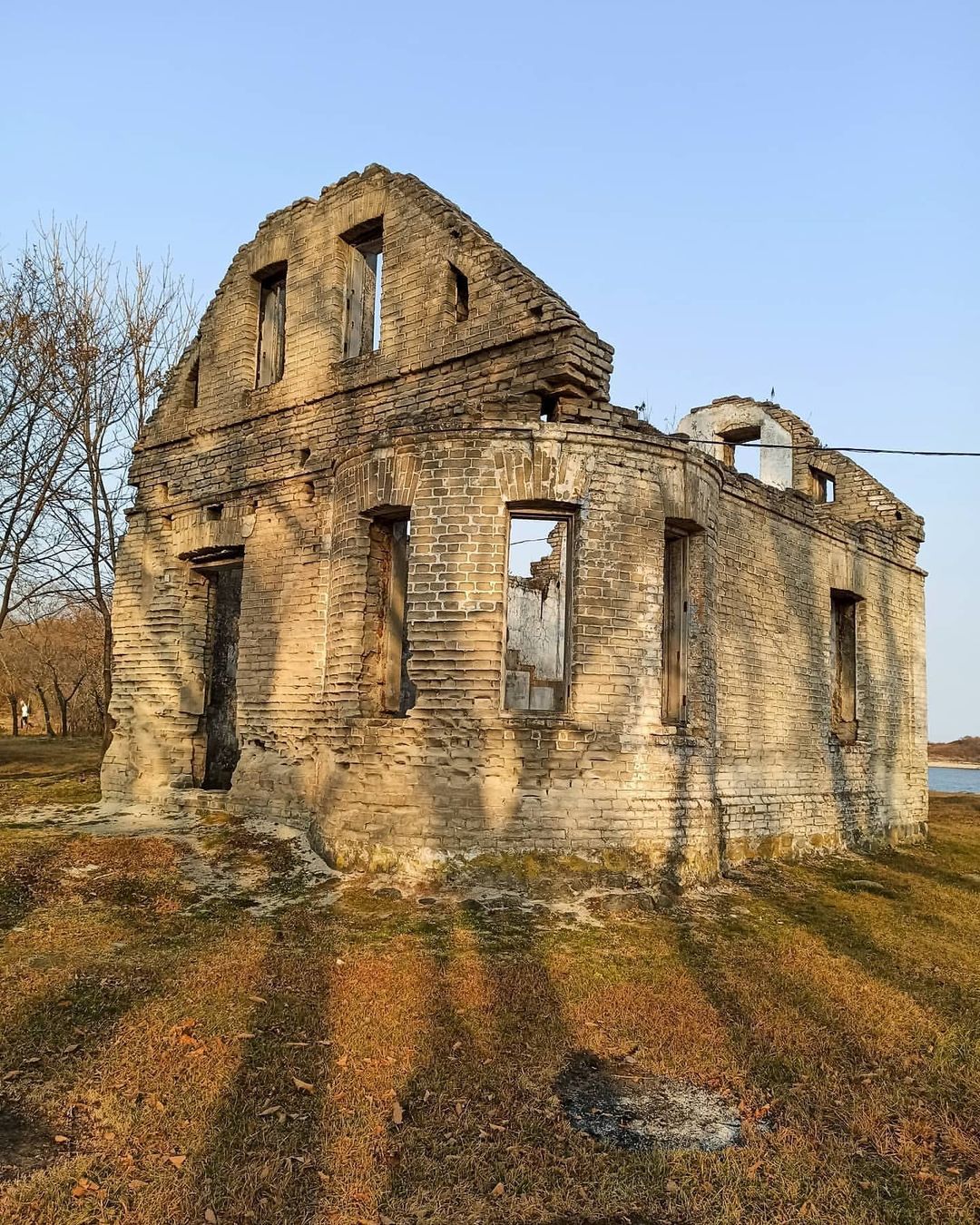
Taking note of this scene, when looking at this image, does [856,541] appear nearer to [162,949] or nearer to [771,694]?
[771,694]

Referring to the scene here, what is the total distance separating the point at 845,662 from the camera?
514 inches

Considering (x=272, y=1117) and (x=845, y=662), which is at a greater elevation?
(x=845, y=662)

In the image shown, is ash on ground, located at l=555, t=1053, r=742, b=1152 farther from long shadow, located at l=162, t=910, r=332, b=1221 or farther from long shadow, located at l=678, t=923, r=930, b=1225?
long shadow, located at l=162, t=910, r=332, b=1221

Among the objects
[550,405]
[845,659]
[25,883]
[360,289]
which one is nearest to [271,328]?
[360,289]

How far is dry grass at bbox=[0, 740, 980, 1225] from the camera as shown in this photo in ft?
10.6

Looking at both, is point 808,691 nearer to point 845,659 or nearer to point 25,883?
point 845,659

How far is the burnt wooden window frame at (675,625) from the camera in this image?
889cm

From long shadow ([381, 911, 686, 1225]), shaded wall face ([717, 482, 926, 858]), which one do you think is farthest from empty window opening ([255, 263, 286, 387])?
long shadow ([381, 911, 686, 1225])

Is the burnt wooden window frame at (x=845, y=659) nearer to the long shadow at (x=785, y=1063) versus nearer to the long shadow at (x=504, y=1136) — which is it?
the long shadow at (x=785, y=1063)

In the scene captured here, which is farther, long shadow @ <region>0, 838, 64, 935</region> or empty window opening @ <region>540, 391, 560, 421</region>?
empty window opening @ <region>540, 391, 560, 421</region>

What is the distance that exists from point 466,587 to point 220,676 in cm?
580

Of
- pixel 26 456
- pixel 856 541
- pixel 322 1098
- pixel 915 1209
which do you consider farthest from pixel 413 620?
pixel 26 456

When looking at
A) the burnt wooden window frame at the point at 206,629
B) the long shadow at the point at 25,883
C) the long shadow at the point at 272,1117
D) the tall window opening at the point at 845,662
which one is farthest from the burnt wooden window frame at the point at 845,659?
the long shadow at the point at 25,883

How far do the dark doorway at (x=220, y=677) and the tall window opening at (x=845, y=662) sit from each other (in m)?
8.39
